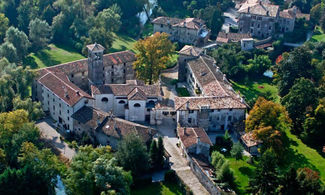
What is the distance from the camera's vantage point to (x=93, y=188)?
69.8 m

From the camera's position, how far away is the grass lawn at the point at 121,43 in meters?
134

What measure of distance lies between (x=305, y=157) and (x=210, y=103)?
2024 cm

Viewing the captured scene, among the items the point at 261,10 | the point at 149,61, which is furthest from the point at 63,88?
the point at 261,10

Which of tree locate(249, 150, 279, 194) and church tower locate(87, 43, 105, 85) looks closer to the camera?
tree locate(249, 150, 279, 194)

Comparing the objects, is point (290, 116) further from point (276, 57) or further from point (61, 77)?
point (61, 77)

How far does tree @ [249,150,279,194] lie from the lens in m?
68.1

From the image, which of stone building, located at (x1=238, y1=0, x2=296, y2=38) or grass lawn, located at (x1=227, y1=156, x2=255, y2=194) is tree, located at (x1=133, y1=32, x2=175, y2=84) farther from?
stone building, located at (x1=238, y1=0, x2=296, y2=38)

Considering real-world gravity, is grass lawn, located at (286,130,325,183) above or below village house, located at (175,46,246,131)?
below

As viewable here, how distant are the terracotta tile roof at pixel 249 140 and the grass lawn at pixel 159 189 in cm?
1728

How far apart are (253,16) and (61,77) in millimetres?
65472

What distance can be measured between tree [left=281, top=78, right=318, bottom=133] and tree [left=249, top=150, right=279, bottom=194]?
22.9 meters

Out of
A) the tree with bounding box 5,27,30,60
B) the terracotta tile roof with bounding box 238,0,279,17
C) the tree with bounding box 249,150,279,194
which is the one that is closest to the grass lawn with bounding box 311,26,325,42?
the terracotta tile roof with bounding box 238,0,279,17

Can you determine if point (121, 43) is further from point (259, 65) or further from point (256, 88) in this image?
point (256, 88)

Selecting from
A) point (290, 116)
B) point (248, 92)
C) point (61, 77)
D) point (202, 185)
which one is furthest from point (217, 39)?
point (202, 185)
